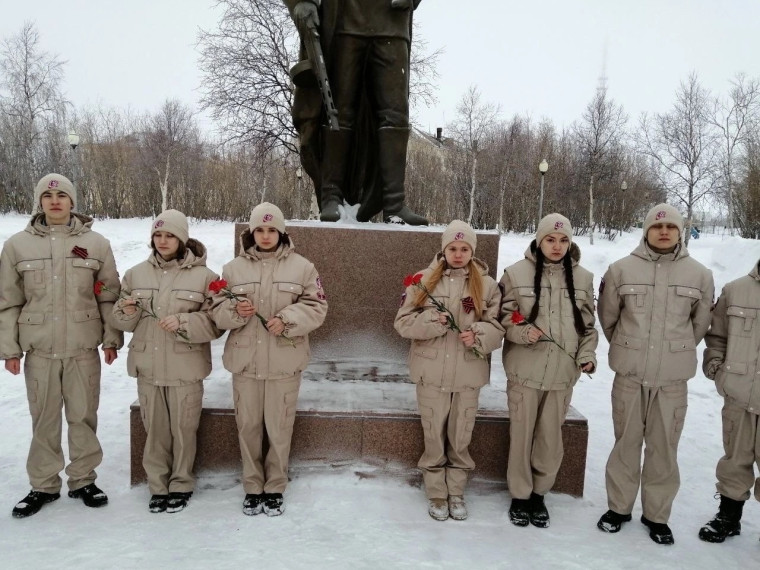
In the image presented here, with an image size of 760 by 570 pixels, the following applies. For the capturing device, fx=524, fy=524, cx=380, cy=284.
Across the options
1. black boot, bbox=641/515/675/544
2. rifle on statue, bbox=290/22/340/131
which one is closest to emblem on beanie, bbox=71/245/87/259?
rifle on statue, bbox=290/22/340/131

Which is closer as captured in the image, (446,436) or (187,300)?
(187,300)

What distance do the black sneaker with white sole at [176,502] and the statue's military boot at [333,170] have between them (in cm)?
209

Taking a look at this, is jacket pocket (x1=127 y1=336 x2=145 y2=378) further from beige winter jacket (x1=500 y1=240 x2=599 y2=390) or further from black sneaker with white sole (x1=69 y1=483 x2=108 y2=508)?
beige winter jacket (x1=500 y1=240 x2=599 y2=390)

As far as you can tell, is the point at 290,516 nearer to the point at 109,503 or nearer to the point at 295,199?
the point at 109,503

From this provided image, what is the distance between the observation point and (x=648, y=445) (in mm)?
2615

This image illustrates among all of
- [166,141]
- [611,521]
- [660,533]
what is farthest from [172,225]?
[166,141]

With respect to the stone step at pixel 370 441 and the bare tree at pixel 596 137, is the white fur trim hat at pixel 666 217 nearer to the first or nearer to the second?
the stone step at pixel 370 441

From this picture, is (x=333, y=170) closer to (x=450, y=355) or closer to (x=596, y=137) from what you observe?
(x=450, y=355)

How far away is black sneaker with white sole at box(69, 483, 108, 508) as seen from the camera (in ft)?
8.74

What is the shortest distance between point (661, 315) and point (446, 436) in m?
1.22

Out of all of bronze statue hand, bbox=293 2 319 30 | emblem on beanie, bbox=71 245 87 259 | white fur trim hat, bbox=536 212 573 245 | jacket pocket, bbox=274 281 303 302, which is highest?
bronze statue hand, bbox=293 2 319 30

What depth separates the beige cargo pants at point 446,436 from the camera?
8.67 ft

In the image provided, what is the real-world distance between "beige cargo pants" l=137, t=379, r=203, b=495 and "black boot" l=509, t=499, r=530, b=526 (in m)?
1.66

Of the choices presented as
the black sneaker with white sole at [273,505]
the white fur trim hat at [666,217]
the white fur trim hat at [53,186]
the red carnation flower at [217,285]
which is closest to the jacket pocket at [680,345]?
the white fur trim hat at [666,217]
